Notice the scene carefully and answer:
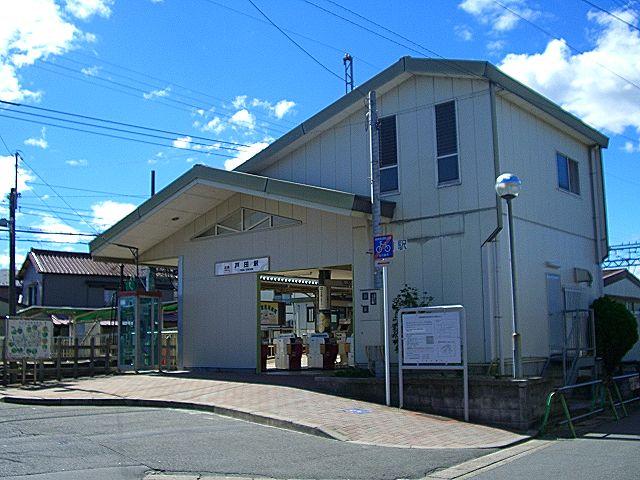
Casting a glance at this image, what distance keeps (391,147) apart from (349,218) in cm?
207

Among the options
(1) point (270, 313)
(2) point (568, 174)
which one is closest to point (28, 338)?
(1) point (270, 313)

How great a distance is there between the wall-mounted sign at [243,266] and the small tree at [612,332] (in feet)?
29.4

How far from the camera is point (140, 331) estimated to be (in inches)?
835

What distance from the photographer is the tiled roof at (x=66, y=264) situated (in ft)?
159

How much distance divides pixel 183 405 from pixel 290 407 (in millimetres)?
2329

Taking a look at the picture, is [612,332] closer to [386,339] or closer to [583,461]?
[386,339]

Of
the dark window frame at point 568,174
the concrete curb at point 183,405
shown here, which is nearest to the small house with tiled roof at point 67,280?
the concrete curb at point 183,405

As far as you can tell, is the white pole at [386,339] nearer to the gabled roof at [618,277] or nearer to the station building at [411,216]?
the station building at [411,216]

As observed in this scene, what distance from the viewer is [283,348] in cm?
2161

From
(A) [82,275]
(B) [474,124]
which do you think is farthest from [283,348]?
(A) [82,275]

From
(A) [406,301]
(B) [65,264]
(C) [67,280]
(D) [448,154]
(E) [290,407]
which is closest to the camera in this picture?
(E) [290,407]

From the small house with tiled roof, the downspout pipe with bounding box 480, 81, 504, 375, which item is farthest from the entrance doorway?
the small house with tiled roof

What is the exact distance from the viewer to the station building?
623 inches

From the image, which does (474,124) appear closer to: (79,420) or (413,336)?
(413,336)
